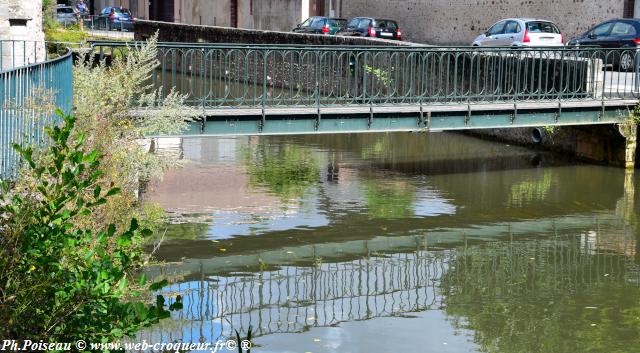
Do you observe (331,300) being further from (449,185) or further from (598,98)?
(598,98)

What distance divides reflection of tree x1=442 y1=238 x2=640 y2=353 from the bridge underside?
117 inches

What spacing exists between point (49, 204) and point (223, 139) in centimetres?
1707

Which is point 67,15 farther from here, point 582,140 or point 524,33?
point 582,140

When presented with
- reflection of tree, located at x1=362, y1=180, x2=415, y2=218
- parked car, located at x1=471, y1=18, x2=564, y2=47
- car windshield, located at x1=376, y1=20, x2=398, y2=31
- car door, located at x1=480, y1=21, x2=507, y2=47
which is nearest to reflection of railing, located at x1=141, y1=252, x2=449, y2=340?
reflection of tree, located at x1=362, y1=180, x2=415, y2=218

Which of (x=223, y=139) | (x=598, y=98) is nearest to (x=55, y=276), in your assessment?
(x=598, y=98)

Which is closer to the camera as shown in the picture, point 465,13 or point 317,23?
point 317,23

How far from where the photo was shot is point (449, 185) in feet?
58.8

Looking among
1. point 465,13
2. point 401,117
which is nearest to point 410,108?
point 401,117

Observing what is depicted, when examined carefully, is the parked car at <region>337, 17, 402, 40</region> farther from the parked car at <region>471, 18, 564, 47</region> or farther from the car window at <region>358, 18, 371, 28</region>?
the parked car at <region>471, 18, 564, 47</region>

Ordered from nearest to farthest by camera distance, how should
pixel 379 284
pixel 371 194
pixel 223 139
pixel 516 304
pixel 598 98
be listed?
pixel 516 304
pixel 379 284
pixel 371 194
pixel 598 98
pixel 223 139

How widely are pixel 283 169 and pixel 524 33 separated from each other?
10798mm

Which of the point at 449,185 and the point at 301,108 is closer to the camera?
the point at 301,108

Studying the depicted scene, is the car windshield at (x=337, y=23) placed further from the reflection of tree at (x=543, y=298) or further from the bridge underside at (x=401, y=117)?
the reflection of tree at (x=543, y=298)

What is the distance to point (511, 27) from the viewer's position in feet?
92.9
